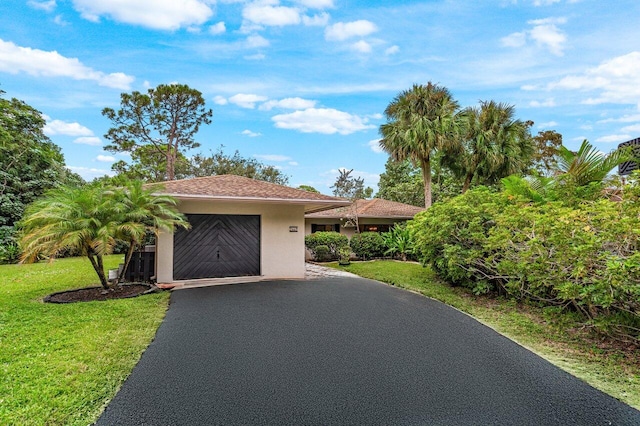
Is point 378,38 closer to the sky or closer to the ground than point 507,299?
closer to the sky

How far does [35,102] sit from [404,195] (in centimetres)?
2635

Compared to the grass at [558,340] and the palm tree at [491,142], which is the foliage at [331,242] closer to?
the grass at [558,340]

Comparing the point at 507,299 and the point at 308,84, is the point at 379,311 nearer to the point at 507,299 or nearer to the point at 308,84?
the point at 507,299

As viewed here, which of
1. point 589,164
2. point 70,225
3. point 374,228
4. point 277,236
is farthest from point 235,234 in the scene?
point 374,228

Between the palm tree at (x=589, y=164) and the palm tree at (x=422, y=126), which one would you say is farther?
the palm tree at (x=422, y=126)

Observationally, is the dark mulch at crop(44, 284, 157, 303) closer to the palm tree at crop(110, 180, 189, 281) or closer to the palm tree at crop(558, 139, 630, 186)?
the palm tree at crop(110, 180, 189, 281)

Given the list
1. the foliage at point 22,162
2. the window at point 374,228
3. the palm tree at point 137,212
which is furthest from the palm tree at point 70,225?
the window at point 374,228

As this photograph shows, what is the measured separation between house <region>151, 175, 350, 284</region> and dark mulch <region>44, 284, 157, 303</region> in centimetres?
114

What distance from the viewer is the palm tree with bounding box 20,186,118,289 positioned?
686 cm

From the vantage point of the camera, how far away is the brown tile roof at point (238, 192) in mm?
9195

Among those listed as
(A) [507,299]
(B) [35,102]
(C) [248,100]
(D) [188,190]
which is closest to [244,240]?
(D) [188,190]

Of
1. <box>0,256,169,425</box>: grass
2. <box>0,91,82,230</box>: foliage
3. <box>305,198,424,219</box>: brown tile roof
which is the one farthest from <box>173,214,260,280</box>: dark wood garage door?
<box>0,91,82,230</box>: foliage

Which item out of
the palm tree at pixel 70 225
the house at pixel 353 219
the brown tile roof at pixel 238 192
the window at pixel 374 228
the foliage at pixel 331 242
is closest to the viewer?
the palm tree at pixel 70 225

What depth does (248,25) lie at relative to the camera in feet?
38.4
